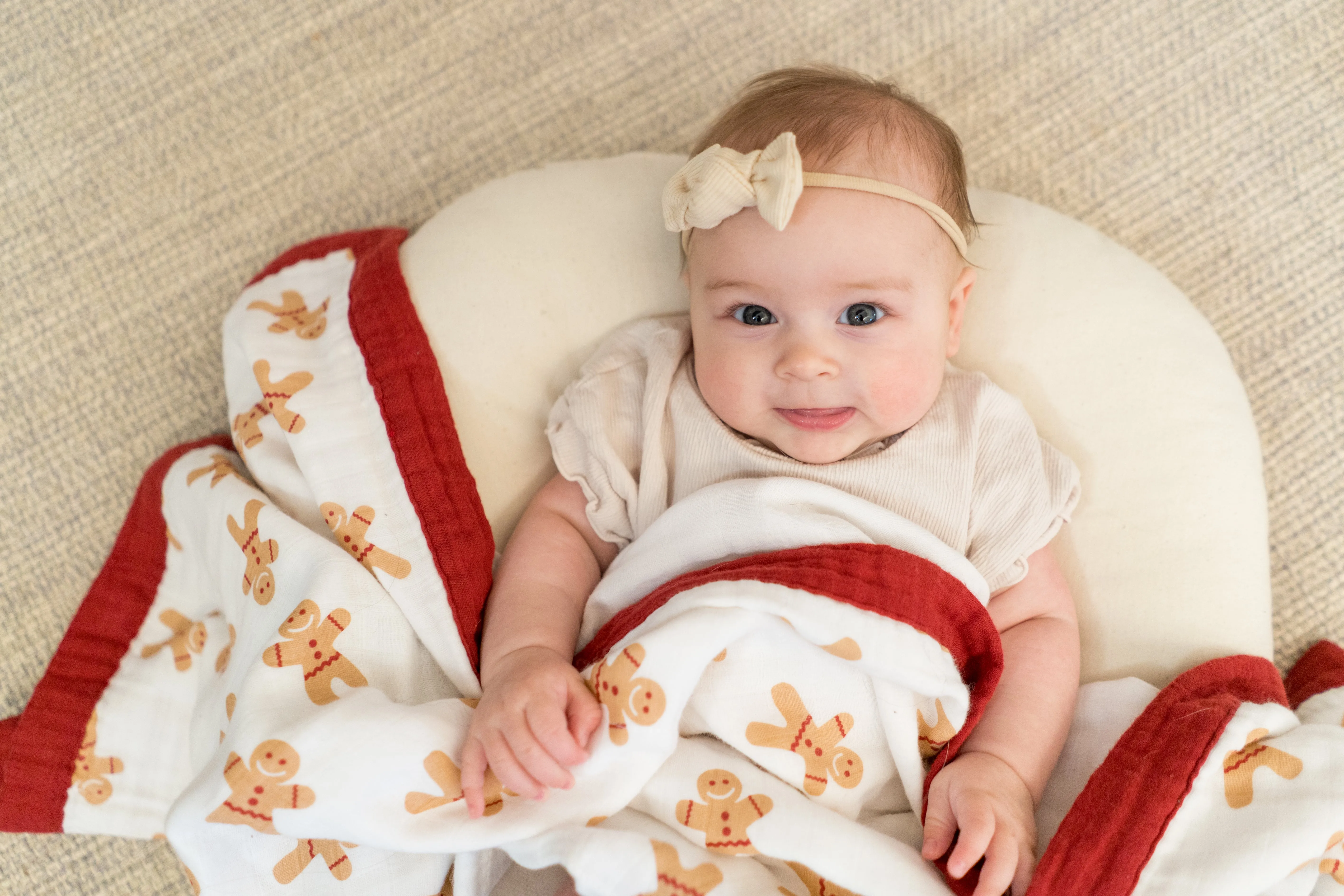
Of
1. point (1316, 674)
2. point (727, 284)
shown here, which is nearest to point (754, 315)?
point (727, 284)

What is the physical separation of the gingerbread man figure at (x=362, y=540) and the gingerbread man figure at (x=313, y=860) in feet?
0.78

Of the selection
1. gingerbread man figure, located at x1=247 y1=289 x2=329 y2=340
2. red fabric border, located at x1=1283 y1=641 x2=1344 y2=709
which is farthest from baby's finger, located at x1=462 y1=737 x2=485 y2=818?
red fabric border, located at x1=1283 y1=641 x2=1344 y2=709

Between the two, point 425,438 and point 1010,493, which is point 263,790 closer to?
point 425,438

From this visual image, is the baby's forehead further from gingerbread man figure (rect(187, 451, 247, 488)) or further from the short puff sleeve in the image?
gingerbread man figure (rect(187, 451, 247, 488))

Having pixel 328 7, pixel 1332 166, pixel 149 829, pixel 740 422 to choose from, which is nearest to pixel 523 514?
pixel 740 422

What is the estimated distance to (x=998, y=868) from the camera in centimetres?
78

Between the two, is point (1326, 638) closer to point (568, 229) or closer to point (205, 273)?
point (568, 229)

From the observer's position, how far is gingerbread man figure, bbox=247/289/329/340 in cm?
102

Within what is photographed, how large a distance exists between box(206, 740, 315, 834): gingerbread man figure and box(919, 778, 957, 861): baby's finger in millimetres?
502

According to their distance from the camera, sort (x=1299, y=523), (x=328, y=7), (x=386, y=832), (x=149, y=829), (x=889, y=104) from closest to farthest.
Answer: (x=386, y=832) < (x=889, y=104) < (x=149, y=829) < (x=1299, y=523) < (x=328, y=7)

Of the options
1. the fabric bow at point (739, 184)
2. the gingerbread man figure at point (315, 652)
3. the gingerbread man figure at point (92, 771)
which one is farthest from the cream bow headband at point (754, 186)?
the gingerbread man figure at point (92, 771)

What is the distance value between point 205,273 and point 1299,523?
4.45 feet

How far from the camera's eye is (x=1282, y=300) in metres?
1.17

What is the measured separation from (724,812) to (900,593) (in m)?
0.23
